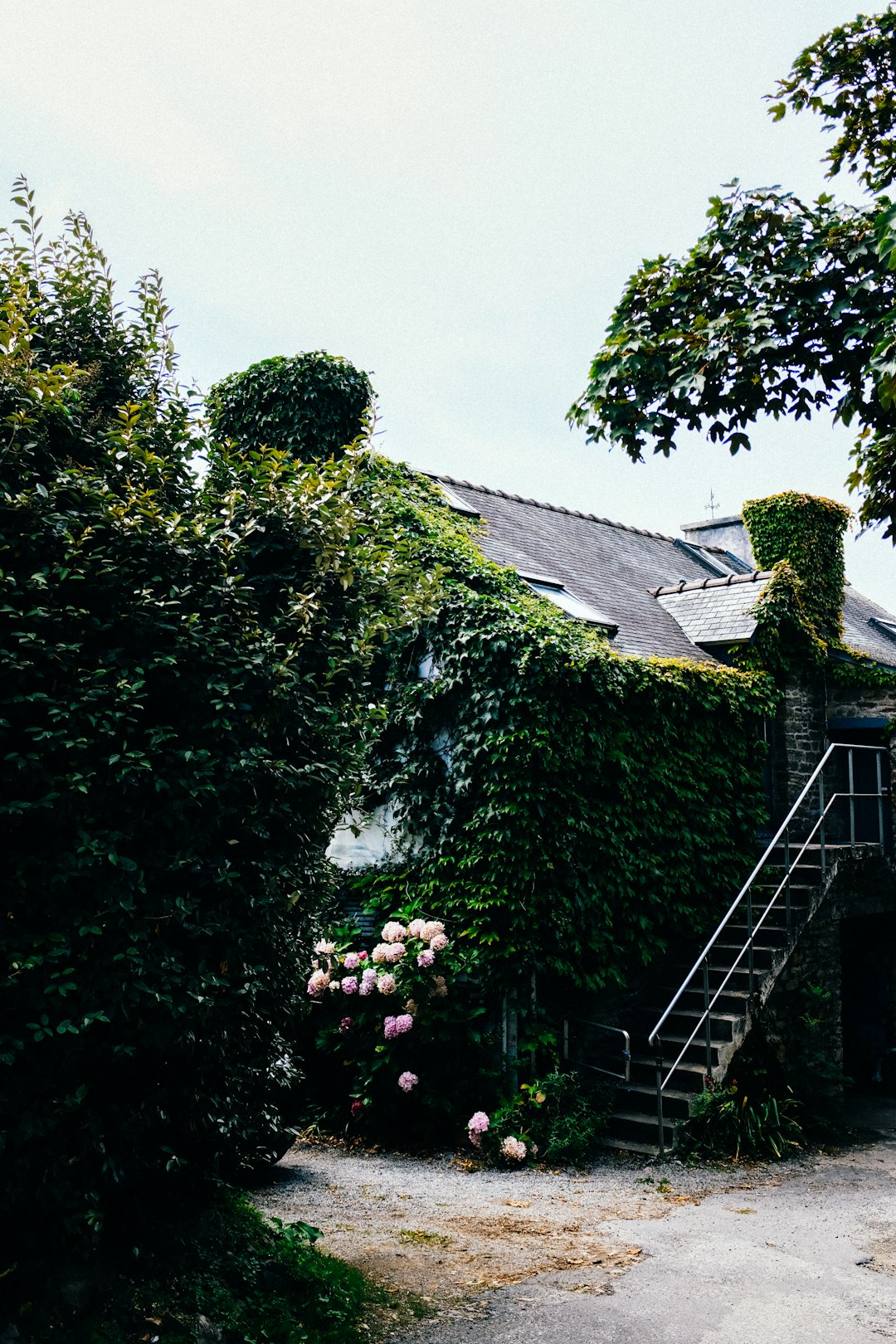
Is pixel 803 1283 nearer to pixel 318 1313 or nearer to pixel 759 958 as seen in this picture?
pixel 318 1313

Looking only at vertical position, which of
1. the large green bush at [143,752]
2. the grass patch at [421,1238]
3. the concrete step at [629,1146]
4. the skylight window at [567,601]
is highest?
the skylight window at [567,601]

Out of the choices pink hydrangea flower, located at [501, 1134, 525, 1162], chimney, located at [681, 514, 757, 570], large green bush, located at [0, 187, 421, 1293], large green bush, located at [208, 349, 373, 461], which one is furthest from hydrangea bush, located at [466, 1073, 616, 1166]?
chimney, located at [681, 514, 757, 570]

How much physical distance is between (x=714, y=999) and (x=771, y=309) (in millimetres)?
6156

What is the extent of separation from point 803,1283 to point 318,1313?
2.88 m

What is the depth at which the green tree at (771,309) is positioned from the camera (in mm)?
7082

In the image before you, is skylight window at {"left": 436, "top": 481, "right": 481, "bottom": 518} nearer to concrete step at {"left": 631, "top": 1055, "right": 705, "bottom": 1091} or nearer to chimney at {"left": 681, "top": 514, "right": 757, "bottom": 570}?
concrete step at {"left": 631, "top": 1055, "right": 705, "bottom": 1091}

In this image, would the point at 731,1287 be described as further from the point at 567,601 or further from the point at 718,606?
the point at 718,606

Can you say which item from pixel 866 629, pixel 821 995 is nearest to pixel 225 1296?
pixel 821 995

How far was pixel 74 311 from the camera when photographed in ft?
18.6

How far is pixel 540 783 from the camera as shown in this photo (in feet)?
32.8

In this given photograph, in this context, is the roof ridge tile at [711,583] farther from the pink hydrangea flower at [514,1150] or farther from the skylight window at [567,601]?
the pink hydrangea flower at [514,1150]

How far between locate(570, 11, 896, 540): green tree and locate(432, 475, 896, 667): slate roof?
548 cm

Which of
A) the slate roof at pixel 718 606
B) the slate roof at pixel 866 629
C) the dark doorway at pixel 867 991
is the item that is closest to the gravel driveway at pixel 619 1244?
the dark doorway at pixel 867 991

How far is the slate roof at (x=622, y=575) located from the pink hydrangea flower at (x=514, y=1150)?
6.12 m
